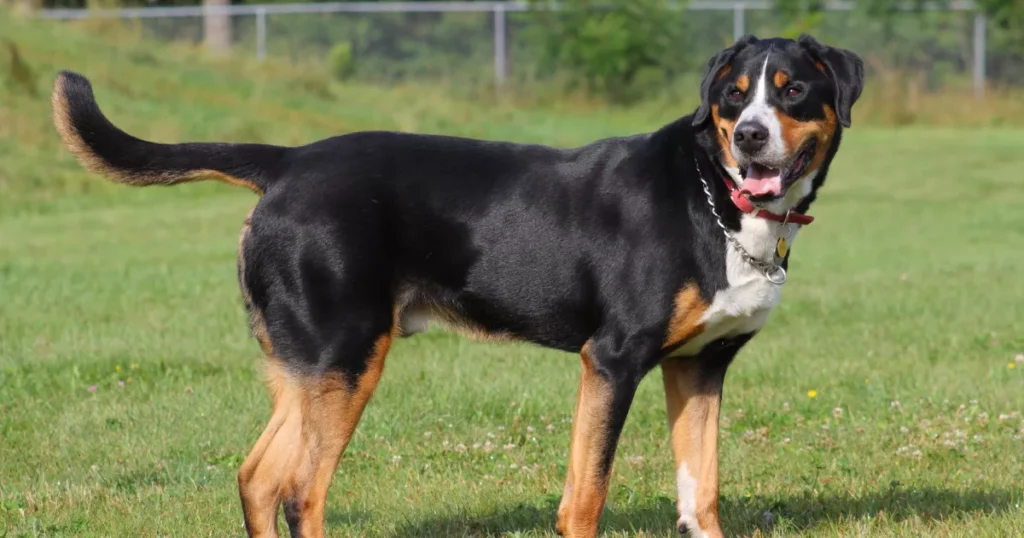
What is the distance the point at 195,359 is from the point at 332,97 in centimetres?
2091

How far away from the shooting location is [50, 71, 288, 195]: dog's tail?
569cm

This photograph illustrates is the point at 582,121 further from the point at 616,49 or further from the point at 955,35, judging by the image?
the point at 955,35

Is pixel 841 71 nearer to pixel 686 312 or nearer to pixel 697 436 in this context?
pixel 686 312

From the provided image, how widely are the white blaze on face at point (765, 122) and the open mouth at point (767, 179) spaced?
64mm

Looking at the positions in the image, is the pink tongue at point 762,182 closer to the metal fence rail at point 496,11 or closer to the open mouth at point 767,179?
the open mouth at point 767,179

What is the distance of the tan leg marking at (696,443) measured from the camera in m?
5.88

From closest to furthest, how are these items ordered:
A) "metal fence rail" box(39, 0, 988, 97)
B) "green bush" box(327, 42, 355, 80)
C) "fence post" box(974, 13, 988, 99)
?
"fence post" box(974, 13, 988, 99)
"metal fence rail" box(39, 0, 988, 97)
"green bush" box(327, 42, 355, 80)

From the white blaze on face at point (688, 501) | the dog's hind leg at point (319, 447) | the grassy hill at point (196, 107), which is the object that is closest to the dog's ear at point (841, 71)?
the white blaze on face at point (688, 501)

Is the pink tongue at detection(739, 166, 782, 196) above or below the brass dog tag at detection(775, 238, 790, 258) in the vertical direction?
above

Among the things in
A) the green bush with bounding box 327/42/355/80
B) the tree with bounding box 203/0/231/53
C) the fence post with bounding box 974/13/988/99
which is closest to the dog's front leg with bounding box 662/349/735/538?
the green bush with bounding box 327/42/355/80

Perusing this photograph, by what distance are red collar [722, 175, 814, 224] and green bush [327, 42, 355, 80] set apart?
95.6 feet

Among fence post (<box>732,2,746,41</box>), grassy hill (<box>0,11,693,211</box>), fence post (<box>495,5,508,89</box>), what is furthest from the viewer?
fence post (<box>495,5,508,89</box>)

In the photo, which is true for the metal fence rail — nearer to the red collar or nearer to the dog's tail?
the dog's tail

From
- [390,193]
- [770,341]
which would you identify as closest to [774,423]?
[770,341]
